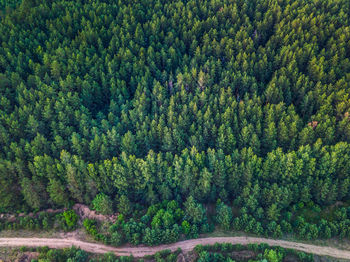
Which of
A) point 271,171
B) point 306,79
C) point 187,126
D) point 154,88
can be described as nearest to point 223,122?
point 187,126

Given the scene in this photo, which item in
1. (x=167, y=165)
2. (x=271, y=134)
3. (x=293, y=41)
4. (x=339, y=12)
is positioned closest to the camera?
(x=167, y=165)

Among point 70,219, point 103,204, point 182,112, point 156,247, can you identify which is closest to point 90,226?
point 70,219

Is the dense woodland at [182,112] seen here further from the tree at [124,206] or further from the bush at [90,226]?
the bush at [90,226]

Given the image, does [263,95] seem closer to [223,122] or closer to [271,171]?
[223,122]

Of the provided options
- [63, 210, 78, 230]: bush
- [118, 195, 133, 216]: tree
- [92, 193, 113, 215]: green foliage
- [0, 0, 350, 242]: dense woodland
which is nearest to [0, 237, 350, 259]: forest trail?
[63, 210, 78, 230]: bush

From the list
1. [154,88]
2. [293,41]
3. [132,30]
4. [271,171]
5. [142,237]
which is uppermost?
[132,30]

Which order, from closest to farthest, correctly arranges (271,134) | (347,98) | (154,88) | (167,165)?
(167,165)
(271,134)
(347,98)
(154,88)
